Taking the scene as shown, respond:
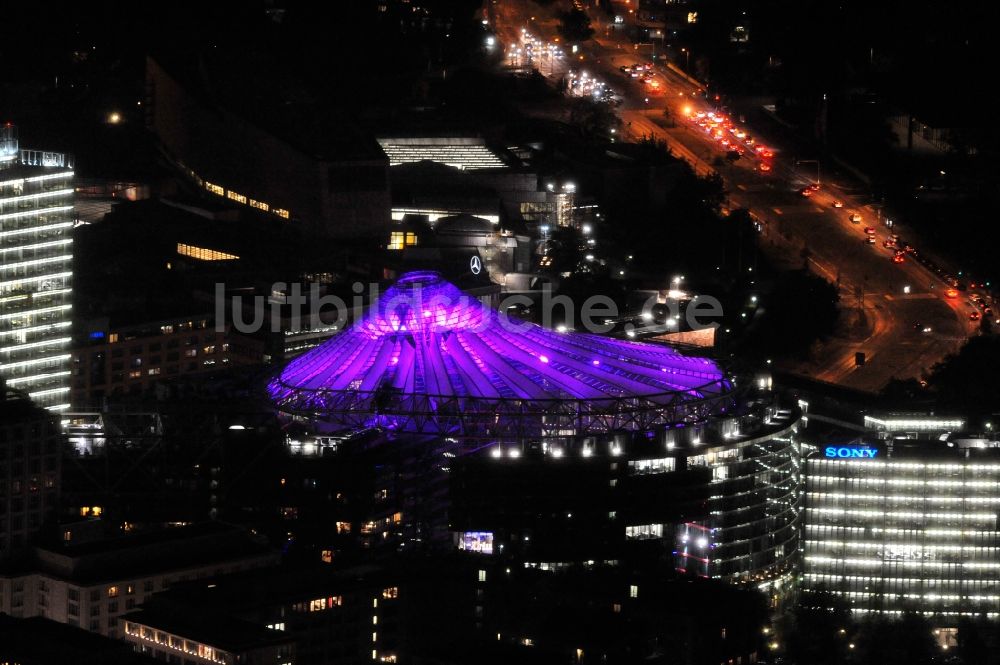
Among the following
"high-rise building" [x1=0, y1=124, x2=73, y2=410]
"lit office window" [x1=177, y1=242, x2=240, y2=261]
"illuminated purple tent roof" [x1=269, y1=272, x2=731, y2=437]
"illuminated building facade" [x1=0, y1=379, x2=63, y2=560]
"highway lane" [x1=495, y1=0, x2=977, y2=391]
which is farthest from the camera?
"lit office window" [x1=177, y1=242, x2=240, y2=261]

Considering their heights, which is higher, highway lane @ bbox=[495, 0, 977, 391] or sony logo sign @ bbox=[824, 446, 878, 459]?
highway lane @ bbox=[495, 0, 977, 391]

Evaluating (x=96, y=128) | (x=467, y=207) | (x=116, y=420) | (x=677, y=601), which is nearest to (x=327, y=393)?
(x=116, y=420)

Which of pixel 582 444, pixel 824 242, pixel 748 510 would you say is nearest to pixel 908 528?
pixel 748 510

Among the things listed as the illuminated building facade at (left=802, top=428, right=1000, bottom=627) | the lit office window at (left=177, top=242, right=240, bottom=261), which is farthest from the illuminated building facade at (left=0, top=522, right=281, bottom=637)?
the lit office window at (left=177, top=242, right=240, bottom=261)

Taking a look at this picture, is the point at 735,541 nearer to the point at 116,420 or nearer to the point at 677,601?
the point at 677,601

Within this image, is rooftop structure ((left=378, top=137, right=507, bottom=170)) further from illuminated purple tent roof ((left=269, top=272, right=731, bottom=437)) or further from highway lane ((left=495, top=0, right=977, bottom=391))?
illuminated purple tent roof ((left=269, top=272, right=731, bottom=437))

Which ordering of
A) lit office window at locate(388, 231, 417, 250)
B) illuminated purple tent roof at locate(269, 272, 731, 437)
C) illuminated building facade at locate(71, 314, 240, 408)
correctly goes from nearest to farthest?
1. illuminated purple tent roof at locate(269, 272, 731, 437)
2. illuminated building facade at locate(71, 314, 240, 408)
3. lit office window at locate(388, 231, 417, 250)

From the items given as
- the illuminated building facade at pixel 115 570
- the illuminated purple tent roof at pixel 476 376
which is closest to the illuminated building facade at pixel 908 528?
the illuminated purple tent roof at pixel 476 376
